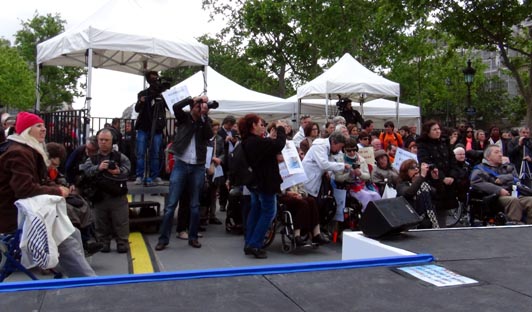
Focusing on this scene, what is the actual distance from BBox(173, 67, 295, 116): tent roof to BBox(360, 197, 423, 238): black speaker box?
12700 mm

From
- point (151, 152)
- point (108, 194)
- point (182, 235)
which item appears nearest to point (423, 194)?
point (182, 235)

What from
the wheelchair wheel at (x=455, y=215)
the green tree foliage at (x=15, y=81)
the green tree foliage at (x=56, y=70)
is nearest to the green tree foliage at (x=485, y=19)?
the wheelchair wheel at (x=455, y=215)

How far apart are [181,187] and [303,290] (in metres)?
4.66

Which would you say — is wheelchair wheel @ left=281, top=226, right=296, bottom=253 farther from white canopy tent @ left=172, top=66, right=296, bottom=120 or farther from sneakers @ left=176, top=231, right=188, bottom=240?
white canopy tent @ left=172, top=66, right=296, bottom=120

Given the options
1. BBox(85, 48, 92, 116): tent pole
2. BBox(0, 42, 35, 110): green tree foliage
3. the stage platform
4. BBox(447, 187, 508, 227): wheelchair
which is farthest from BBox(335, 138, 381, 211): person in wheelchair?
BBox(0, 42, 35, 110): green tree foliage

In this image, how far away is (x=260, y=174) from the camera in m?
6.70

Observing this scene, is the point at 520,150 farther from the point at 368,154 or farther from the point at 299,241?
the point at 299,241

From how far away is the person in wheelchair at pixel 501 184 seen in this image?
7.87m

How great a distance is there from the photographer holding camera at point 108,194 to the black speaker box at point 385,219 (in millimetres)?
3933

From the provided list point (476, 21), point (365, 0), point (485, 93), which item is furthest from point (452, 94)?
point (476, 21)

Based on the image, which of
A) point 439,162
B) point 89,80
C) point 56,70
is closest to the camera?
point 439,162

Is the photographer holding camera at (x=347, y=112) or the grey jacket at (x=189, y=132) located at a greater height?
the photographer holding camera at (x=347, y=112)

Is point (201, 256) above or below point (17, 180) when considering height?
below

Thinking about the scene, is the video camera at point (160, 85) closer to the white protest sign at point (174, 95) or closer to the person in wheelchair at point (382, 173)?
the white protest sign at point (174, 95)
